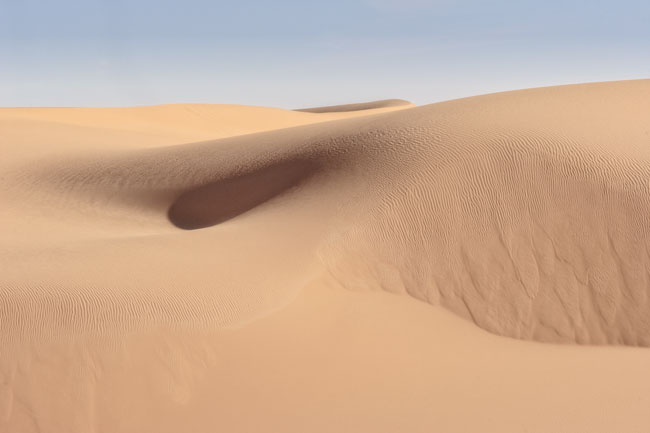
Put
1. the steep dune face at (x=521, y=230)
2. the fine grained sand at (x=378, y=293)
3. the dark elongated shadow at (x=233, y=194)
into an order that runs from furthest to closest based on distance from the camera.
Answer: the dark elongated shadow at (x=233, y=194), the steep dune face at (x=521, y=230), the fine grained sand at (x=378, y=293)

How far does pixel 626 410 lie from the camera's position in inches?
156

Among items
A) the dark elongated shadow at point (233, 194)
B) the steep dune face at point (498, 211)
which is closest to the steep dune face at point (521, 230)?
the steep dune face at point (498, 211)

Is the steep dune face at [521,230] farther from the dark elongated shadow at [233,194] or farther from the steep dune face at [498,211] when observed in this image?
the dark elongated shadow at [233,194]

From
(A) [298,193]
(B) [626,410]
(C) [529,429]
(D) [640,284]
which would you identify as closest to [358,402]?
(C) [529,429]

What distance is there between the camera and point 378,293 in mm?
4980

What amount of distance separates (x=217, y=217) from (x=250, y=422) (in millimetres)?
4017

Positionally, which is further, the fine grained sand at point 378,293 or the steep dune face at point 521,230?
the steep dune face at point 521,230

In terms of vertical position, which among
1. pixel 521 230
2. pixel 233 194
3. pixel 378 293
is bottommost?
pixel 378 293

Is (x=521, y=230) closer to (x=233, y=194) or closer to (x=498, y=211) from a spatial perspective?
(x=498, y=211)

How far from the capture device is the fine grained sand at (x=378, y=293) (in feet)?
12.8

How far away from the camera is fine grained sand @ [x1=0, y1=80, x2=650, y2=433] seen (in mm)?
3889

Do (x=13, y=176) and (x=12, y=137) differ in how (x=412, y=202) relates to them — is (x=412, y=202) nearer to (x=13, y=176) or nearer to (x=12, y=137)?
(x=13, y=176)

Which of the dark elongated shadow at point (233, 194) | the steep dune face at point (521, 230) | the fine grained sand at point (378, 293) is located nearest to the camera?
the fine grained sand at point (378, 293)

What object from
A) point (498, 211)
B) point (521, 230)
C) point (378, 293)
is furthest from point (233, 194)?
point (521, 230)
